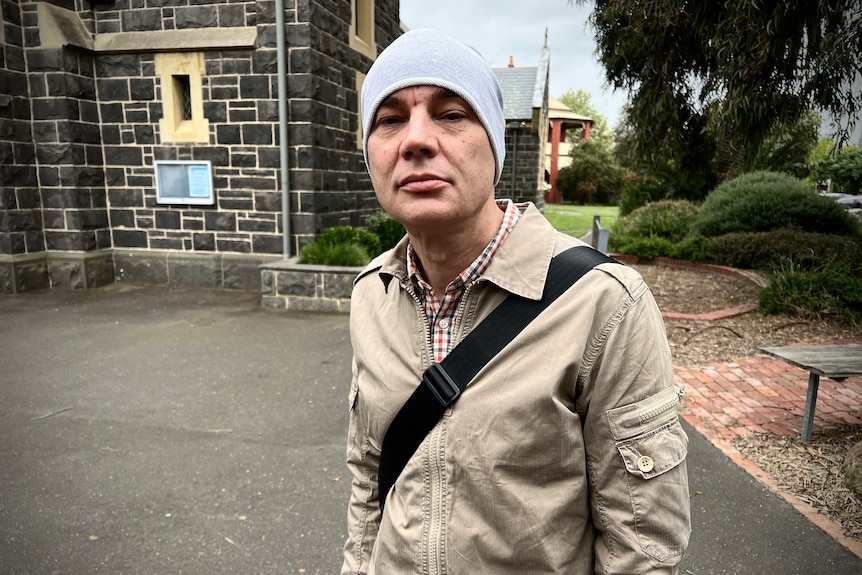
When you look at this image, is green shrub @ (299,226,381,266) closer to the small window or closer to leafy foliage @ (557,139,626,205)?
the small window

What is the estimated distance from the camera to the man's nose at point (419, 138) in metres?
1.24

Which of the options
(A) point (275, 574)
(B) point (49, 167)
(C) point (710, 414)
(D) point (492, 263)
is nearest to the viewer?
(D) point (492, 263)

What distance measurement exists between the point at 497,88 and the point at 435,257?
433 millimetres

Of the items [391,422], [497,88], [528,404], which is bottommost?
[391,422]

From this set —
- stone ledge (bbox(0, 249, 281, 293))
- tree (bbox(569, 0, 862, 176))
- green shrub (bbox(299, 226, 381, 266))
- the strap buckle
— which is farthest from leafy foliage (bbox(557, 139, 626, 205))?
the strap buckle

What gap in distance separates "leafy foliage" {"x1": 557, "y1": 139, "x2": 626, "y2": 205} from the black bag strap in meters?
45.6

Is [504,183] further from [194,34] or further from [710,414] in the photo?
[710,414]

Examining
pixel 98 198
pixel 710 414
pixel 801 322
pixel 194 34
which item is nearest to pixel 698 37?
pixel 801 322

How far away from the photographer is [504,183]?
27.3 m

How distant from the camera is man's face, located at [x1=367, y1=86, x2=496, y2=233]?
1253mm

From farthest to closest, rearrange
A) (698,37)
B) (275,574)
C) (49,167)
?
(49,167), (698,37), (275,574)

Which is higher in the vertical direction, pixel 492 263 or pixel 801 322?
pixel 492 263

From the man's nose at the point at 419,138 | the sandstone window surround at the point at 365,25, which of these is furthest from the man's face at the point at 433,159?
the sandstone window surround at the point at 365,25

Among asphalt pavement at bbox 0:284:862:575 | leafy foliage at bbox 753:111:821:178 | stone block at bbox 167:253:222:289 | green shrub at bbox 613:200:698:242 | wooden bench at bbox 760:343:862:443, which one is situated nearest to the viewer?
asphalt pavement at bbox 0:284:862:575
